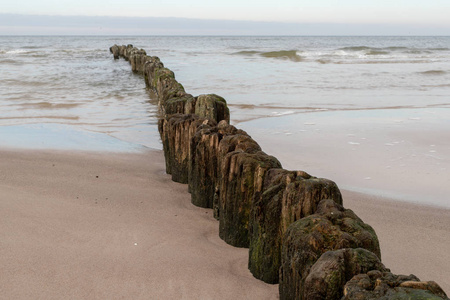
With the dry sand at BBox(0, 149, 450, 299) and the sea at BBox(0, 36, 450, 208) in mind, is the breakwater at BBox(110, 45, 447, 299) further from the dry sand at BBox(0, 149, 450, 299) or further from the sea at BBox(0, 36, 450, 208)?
the sea at BBox(0, 36, 450, 208)

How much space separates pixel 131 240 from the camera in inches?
147

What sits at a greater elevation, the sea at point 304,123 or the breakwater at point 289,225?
the breakwater at point 289,225

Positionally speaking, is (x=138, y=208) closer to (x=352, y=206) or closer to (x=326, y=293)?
(x=352, y=206)

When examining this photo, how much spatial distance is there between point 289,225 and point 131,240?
1498 millimetres

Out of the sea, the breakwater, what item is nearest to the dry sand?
the breakwater

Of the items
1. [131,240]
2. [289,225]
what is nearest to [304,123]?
[131,240]

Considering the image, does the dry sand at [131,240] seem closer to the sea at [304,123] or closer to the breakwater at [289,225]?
the breakwater at [289,225]

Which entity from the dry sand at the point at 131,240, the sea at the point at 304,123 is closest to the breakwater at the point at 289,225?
the dry sand at the point at 131,240

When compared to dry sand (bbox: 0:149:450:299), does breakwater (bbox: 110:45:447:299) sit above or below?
above

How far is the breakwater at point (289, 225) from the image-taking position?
76.1 inches

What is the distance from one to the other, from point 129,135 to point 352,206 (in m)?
4.67

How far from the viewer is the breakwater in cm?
193

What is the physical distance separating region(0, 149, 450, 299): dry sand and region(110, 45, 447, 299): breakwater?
0.23m

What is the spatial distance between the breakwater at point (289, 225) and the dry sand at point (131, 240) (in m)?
0.23
